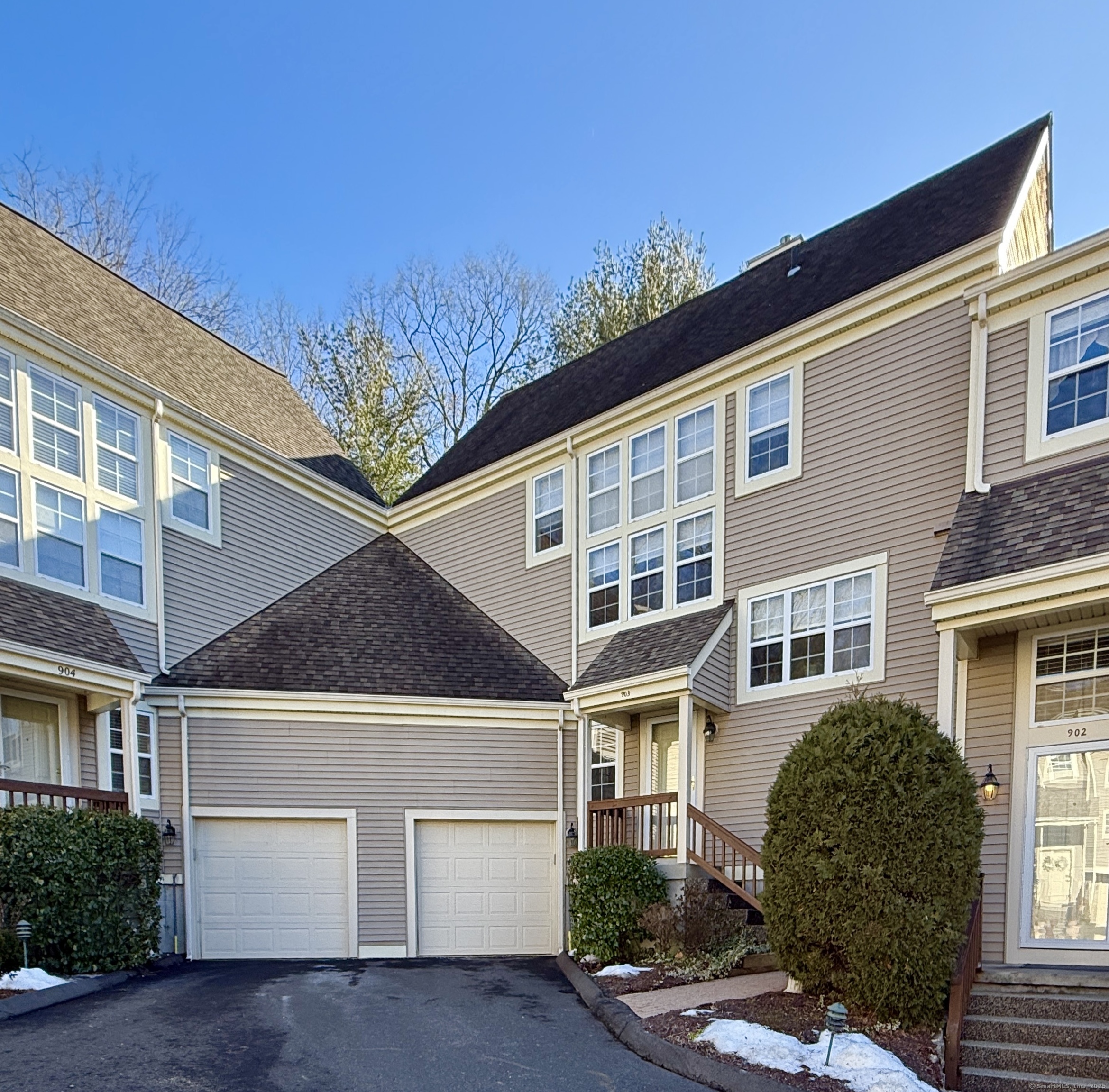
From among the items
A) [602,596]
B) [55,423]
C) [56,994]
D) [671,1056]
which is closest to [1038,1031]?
[671,1056]

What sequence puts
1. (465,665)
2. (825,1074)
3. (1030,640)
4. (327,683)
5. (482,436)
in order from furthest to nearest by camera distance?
(482,436)
(465,665)
(327,683)
(1030,640)
(825,1074)

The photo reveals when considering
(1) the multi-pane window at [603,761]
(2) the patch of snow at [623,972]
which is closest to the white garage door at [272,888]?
(1) the multi-pane window at [603,761]

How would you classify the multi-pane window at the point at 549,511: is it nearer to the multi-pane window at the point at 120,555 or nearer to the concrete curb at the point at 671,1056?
the multi-pane window at the point at 120,555

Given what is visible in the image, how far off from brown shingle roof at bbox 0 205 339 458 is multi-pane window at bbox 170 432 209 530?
0.68 metres

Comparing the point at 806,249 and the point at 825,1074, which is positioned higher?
the point at 806,249

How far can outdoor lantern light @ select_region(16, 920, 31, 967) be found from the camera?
769 centimetres

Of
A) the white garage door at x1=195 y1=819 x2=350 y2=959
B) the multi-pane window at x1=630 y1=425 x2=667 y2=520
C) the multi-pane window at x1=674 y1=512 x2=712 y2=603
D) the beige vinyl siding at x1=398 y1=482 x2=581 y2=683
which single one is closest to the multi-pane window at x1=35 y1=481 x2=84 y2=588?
the white garage door at x1=195 y1=819 x2=350 y2=959

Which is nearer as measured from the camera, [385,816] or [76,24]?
[385,816]

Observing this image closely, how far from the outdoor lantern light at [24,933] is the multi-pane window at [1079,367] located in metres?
9.85

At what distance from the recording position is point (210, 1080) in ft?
17.6

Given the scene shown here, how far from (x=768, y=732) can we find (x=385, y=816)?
4.92 metres

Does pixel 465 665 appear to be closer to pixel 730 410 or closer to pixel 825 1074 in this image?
pixel 730 410

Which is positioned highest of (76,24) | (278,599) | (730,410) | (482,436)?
(76,24)

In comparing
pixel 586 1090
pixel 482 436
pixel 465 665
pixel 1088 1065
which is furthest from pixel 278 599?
pixel 1088 1065
